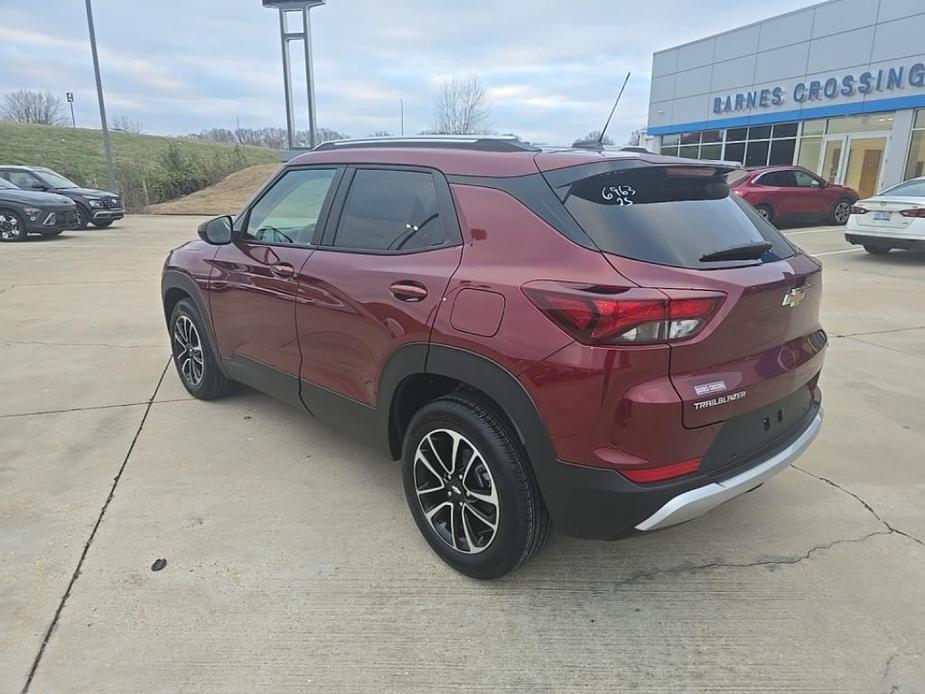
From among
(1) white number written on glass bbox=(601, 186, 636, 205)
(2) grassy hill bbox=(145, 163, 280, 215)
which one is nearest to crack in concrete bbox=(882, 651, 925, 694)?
(1) white number written on glass bbox=(601, 186, 636, 205)

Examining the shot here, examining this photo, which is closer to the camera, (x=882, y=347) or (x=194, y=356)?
(x=194, y=356)

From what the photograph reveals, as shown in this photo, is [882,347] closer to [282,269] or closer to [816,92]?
[282,269]

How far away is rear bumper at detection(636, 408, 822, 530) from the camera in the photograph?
2219 mm

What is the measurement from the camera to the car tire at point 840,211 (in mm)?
16641

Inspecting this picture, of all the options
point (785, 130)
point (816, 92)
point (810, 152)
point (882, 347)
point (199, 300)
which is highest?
point (816, 92)

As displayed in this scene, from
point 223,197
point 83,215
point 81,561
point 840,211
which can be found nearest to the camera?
point 81,561

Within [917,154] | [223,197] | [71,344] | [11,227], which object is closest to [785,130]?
[917,154]

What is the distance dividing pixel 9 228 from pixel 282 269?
1440cm

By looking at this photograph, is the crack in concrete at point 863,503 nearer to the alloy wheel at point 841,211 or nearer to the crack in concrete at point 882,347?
the crack in concrete at point 882,347

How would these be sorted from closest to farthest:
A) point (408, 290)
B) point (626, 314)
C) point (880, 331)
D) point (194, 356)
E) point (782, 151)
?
point (626, 314) → point (408, 290) → point (194, 356) → point (880, 331) → point (782, 151)

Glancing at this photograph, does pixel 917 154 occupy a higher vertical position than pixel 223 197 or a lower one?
higher

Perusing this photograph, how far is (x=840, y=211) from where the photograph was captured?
16.8m

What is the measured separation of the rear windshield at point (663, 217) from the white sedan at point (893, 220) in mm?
9359

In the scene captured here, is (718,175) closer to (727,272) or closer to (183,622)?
(727,272)
